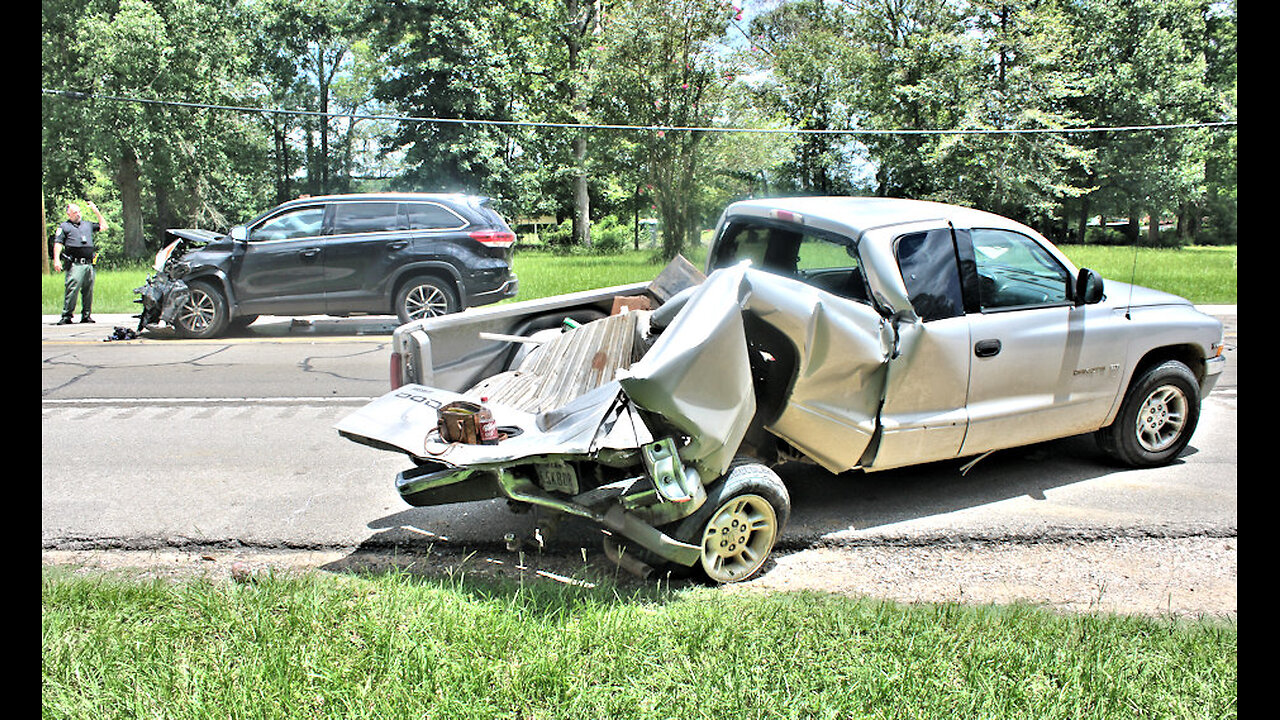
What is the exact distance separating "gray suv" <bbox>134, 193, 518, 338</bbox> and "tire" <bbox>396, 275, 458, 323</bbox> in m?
0.01

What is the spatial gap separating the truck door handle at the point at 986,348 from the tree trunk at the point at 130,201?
20.4 m

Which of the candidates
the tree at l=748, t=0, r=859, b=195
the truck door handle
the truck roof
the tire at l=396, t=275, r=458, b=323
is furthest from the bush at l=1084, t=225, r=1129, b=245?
the truck door handle

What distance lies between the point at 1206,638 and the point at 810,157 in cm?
1973

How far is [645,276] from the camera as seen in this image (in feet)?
60.8

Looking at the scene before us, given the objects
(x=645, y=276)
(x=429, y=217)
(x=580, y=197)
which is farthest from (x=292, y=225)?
(x=580, y=197)

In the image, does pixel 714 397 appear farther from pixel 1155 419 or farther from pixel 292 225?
pixel 292 225

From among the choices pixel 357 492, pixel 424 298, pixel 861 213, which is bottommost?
pixel 357 492

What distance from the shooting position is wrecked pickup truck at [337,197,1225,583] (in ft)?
13.8

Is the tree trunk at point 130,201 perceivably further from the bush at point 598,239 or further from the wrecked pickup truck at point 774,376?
the wrecked pickup truck at point 774,376

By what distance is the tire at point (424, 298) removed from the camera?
1344 centimetres

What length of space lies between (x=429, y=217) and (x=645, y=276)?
595 cm
